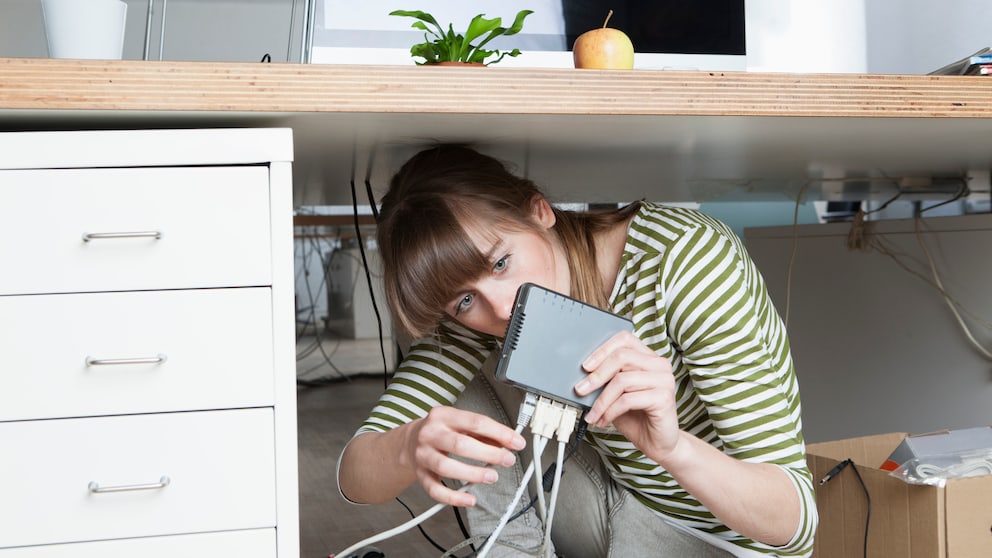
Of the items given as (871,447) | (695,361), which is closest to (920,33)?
(871,447)

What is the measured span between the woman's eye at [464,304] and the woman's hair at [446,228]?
0.01m

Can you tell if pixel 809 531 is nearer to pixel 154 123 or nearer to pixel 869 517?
pixel 869 517

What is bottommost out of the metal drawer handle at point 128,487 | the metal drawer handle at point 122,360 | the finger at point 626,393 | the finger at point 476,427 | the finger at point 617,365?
the metal drawer handle at point 128,487

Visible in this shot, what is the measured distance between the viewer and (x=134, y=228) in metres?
0.56

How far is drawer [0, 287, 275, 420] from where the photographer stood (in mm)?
544

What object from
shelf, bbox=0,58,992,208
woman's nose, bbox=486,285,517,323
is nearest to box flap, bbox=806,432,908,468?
shelf, bbox=0,58,992,208

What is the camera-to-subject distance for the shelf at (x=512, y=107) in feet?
1.83

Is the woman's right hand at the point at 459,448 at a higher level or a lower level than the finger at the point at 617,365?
lower

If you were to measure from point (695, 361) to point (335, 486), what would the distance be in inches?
53.1

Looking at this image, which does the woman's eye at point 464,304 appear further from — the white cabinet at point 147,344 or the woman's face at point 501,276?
the white cabinet at point 147,344

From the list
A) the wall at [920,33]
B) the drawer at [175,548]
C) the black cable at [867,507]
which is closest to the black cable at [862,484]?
the black cable at [867,507]

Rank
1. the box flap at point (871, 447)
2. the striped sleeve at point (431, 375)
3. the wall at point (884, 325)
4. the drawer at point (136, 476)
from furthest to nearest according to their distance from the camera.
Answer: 1. the wall at point (884, 325)
2. the box flap at point (871, 447)
3. the striped sleeve at point (431, 375)
4. the drawer at point (136, 476)

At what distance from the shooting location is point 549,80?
0.61 metres

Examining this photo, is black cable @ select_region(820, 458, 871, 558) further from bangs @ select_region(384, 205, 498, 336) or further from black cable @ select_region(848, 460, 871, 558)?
bangs @ select_region(384, 205, 498, 336)
